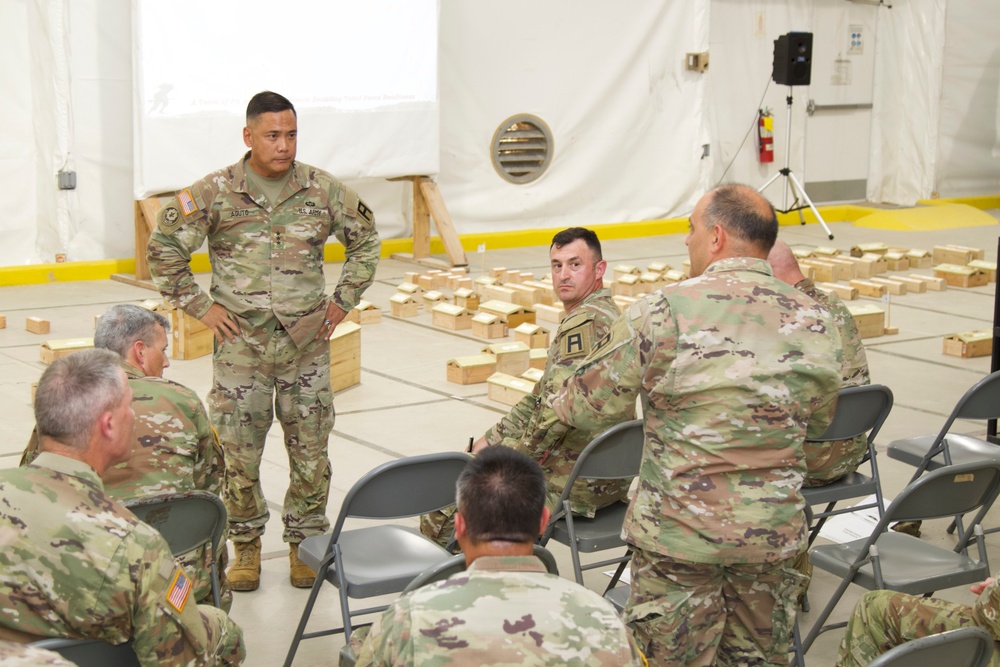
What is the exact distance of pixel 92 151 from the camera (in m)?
11.0

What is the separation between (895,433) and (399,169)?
6483 mm

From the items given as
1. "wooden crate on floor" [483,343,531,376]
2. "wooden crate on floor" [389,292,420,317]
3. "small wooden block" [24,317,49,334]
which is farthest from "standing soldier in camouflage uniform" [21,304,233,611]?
"wooden crate on floor" [389,292,420,317]

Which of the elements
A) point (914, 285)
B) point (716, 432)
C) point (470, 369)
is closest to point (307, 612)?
point (716, 432)

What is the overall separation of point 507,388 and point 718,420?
444cm

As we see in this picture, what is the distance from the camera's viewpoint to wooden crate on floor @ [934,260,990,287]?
11719 mm

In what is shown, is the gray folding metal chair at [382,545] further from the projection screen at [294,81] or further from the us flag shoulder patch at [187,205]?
the projection screen at [294,81]

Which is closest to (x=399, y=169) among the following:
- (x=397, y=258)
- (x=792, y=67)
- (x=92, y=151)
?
(x=397, y=258)

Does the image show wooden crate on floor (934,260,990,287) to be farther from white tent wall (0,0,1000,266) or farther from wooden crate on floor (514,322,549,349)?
wooden crate on floor (514,322,549,349)

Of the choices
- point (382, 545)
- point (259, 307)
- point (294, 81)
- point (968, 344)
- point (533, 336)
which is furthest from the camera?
point (294, 81)

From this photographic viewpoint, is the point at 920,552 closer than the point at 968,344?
Yes

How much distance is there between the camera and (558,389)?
420 centimetres

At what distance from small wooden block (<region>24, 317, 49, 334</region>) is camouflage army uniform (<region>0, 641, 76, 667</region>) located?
6877 millimetres

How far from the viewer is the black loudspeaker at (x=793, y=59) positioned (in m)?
14.4

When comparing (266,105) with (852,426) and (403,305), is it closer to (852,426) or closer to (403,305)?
(852,426)
